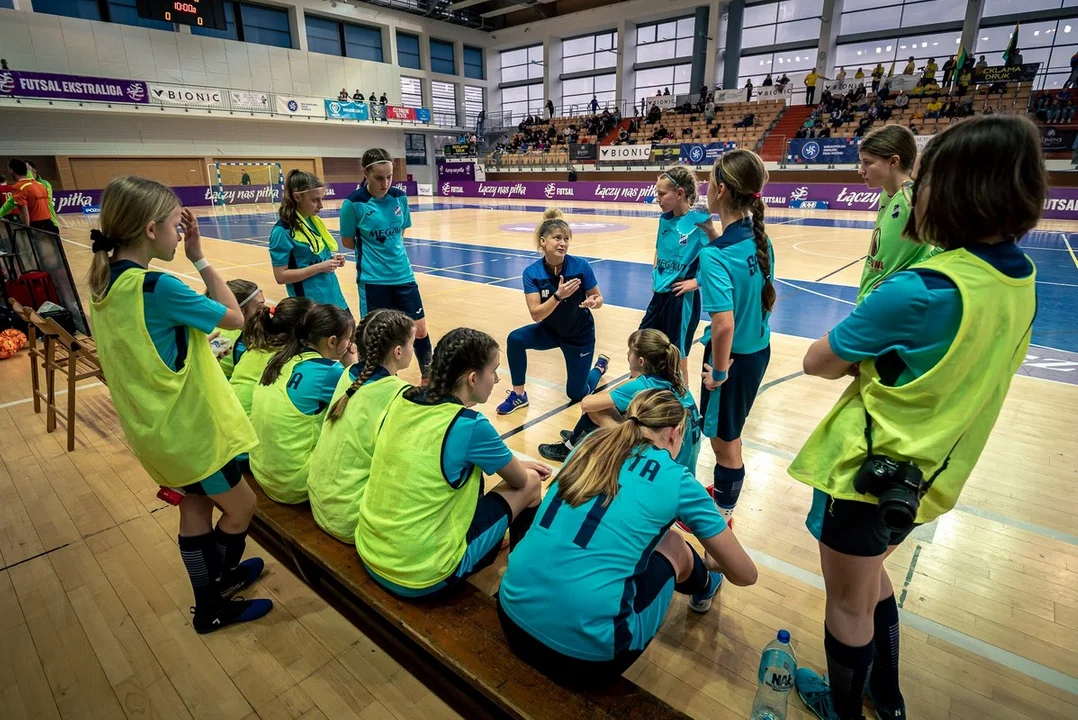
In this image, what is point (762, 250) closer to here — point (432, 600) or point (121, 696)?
point (432, 600)

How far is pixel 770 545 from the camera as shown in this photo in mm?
3092

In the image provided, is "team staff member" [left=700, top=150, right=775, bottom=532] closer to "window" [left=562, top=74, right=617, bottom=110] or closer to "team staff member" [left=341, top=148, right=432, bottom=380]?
"team staff member" [left=341, top=148, right=432, bottom=380]

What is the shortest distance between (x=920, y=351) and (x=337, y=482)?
2.22 meters

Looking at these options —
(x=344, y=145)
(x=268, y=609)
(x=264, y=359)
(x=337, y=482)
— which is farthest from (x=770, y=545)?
(x=344, y=145)

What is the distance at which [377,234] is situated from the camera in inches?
177

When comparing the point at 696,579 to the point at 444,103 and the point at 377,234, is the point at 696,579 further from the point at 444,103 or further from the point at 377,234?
the point at 444,103

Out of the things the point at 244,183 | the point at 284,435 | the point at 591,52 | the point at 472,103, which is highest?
the point at 591,52

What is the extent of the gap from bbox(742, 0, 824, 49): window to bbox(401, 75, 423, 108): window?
20510 mm

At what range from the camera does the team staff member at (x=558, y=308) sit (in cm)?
435

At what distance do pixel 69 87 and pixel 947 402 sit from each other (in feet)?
102

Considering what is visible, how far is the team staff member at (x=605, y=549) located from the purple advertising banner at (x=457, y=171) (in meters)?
33.2

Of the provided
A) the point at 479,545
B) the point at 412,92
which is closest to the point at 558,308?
the point at 479,545

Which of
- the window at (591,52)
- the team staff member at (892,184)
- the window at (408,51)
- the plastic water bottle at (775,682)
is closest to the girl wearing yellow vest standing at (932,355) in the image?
the plastic water bottle at (775,682)

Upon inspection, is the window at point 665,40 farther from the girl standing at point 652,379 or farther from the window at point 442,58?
the girl standing at point 652,379
